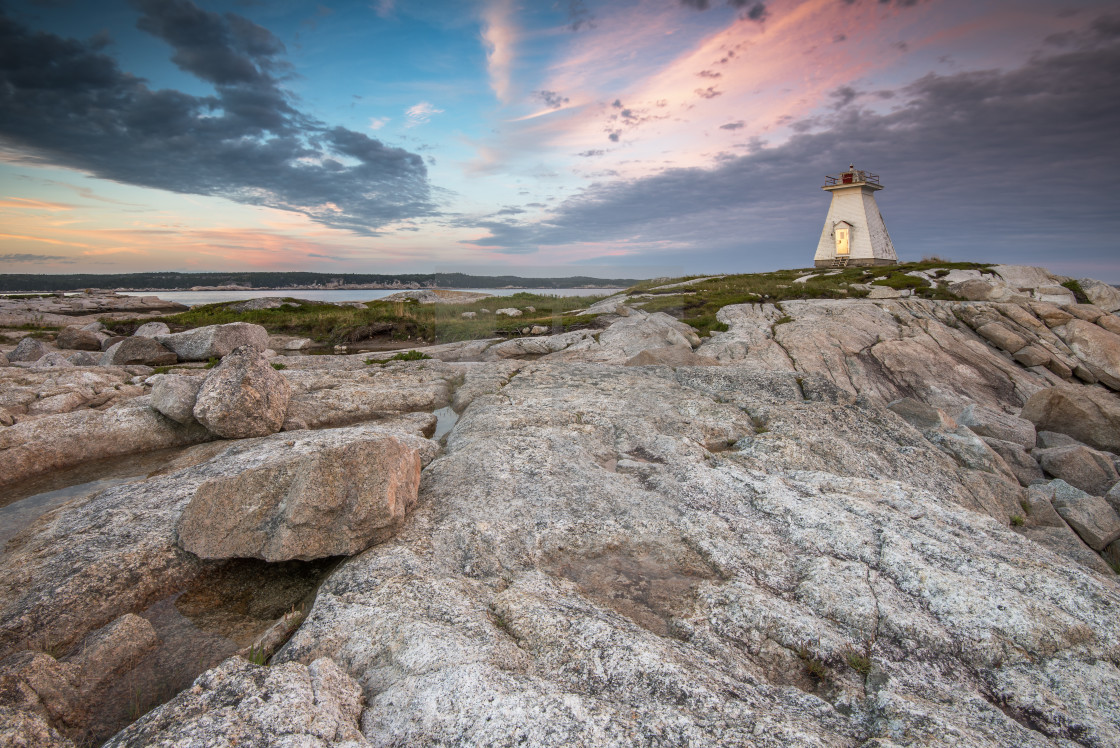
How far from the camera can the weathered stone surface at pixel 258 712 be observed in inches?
147

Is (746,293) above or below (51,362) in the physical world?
above

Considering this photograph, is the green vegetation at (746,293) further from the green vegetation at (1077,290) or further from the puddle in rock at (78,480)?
the puddle in rock at (78,480)

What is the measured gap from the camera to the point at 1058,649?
19.0ft

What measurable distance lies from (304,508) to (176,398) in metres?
8.14

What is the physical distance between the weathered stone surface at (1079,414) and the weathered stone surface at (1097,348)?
631 inches

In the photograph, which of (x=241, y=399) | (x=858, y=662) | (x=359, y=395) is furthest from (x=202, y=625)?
(x=359, y=395)

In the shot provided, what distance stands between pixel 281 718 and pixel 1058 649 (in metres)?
7.95

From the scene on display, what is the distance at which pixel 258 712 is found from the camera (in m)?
3.97

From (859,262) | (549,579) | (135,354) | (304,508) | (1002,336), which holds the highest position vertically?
(859,262)

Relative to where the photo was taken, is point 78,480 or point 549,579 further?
point 78,480

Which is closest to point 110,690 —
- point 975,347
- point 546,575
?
point 546,575

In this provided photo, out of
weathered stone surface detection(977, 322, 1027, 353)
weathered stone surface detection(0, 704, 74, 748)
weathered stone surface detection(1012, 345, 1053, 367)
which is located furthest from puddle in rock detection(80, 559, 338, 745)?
weathered stone surface detection(977, 322, 1027, 353)

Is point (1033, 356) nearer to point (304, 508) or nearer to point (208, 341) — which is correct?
point (304, 508)

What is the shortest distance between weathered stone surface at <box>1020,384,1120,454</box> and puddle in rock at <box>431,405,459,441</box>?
2290 centimetres
